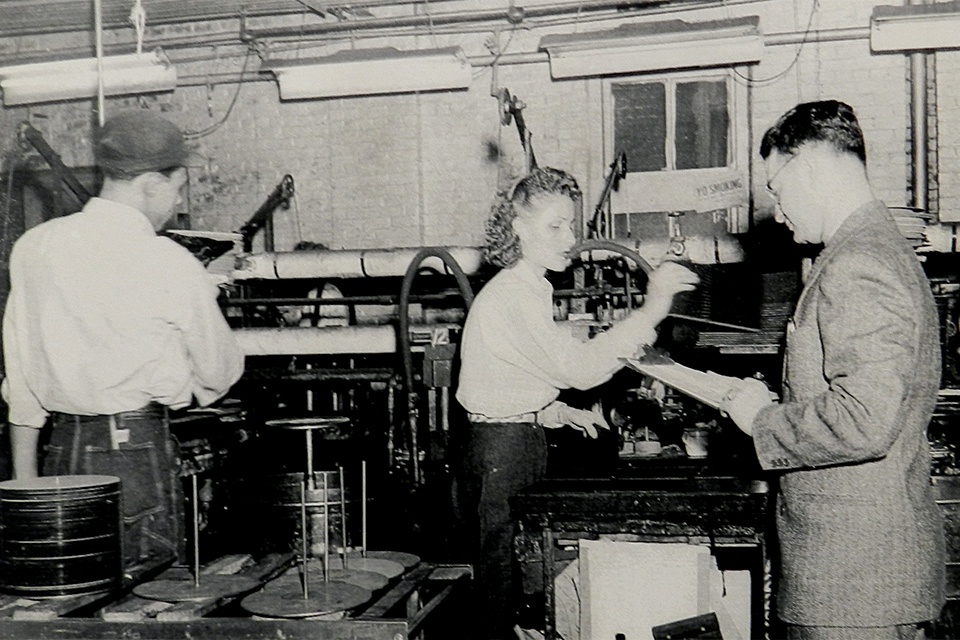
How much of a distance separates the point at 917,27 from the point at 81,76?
550cm

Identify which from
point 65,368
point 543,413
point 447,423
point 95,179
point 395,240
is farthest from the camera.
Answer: point 95,179

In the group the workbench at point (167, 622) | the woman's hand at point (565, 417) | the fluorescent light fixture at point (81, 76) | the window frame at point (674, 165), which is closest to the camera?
the workbench at point (167, 622)

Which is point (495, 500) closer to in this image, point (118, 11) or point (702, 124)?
point (702, 124)

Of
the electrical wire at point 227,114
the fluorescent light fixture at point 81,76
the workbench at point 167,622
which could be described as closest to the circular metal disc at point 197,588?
the workbench at point 167,622

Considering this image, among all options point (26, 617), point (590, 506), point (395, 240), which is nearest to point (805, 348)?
point (590, 506)

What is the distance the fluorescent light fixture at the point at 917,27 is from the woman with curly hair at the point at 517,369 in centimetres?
339

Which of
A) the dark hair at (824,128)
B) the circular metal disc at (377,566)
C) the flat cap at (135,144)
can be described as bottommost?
the circular metal disc at (377,566)

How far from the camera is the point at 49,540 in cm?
209

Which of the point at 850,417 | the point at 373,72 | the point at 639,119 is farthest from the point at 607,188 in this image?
the point at 850,417

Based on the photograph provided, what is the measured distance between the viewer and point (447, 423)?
4805mm

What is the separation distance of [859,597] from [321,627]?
1142mm

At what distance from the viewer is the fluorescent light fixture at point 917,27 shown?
5.27 meters

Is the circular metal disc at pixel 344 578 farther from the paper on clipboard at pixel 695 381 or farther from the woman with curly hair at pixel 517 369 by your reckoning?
the paper on clipboard at pixel 695 381

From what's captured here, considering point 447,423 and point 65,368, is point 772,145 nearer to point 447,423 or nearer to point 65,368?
point 65,368
